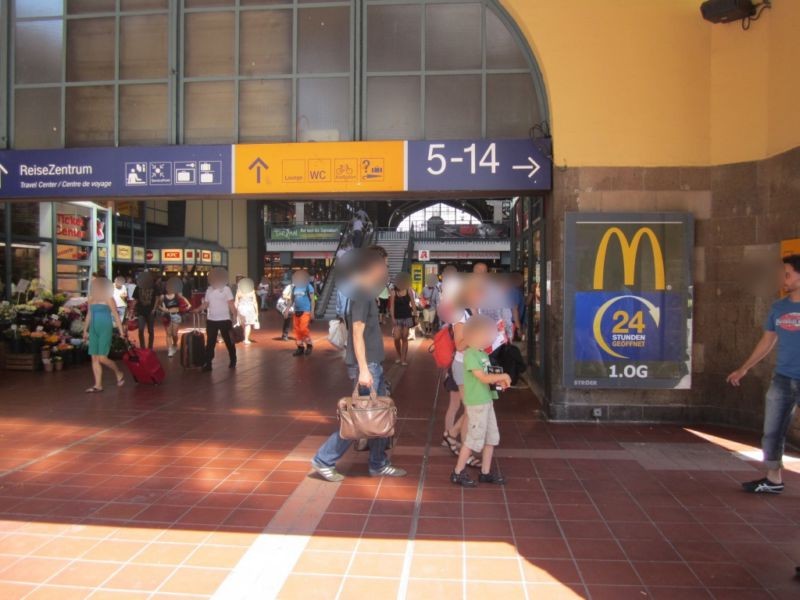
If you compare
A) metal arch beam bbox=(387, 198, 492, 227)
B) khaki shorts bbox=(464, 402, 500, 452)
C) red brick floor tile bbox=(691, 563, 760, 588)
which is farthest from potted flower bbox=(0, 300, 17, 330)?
metal arch beam bbox=(387, 198, 492, 227)

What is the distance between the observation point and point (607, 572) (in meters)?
3.37

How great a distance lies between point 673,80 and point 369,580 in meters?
5.73

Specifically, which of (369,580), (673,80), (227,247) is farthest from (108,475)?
(227,247)

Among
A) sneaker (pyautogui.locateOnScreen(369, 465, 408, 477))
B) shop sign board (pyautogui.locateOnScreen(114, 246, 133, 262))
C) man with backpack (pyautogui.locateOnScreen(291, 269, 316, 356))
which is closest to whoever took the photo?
sneaker (pyautogui.locateOnScreen(369, 465, 408, 477))

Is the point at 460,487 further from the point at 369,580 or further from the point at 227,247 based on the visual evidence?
the point at 227,247

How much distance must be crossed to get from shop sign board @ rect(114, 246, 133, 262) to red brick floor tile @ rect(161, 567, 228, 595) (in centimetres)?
2144

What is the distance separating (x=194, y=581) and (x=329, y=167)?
489 centimetres

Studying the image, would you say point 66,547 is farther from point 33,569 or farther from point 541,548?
point 541,548

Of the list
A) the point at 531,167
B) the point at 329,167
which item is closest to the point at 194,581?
the point at 329,167

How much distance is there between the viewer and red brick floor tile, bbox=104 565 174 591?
10.5ft

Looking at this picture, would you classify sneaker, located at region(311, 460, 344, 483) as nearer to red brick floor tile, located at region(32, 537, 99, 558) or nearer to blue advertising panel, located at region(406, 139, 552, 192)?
red brick floor tile, located at region(32, 537, 99, 558)

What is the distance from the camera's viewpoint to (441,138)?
738 centimetres

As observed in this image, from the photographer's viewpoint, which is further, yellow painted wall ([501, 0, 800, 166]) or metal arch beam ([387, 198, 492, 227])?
metal arch beam ([387, 198, 492, 227])

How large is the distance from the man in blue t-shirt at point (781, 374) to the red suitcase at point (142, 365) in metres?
7.05
